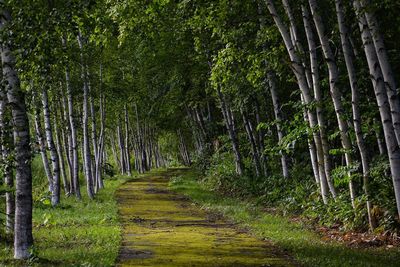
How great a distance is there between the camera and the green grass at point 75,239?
961 cm

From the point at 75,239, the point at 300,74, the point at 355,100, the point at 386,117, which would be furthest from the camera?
the point at 300,74

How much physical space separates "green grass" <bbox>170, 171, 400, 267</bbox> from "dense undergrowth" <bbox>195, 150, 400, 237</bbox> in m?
0.74

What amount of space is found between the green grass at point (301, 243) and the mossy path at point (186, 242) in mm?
408

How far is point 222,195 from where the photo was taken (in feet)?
82.9

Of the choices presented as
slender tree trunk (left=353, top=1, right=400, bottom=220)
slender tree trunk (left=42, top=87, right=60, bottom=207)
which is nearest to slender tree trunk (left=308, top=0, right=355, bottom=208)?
slender tree trunk (left=353, top=1, right=400, bottom=220)

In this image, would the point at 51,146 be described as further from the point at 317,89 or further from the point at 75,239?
the point at 317,89

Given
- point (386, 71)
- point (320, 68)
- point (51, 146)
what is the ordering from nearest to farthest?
point (386, 71)
point (320, 68)
point (51, 146)

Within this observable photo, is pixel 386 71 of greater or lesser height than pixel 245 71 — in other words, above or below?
below

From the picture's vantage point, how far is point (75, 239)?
12695 millimetres

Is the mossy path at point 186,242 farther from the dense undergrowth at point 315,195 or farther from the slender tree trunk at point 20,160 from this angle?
the dense undergrowth at point 315,195

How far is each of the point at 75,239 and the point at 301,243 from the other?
216 inches

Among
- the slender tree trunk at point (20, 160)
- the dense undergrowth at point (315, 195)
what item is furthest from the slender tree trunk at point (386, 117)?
the slender tree trunk at point (20, 160)

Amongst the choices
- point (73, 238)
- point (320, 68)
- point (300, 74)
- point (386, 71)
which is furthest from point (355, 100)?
point (73, 238)

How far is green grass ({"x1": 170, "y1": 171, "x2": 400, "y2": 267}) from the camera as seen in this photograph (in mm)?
9609
